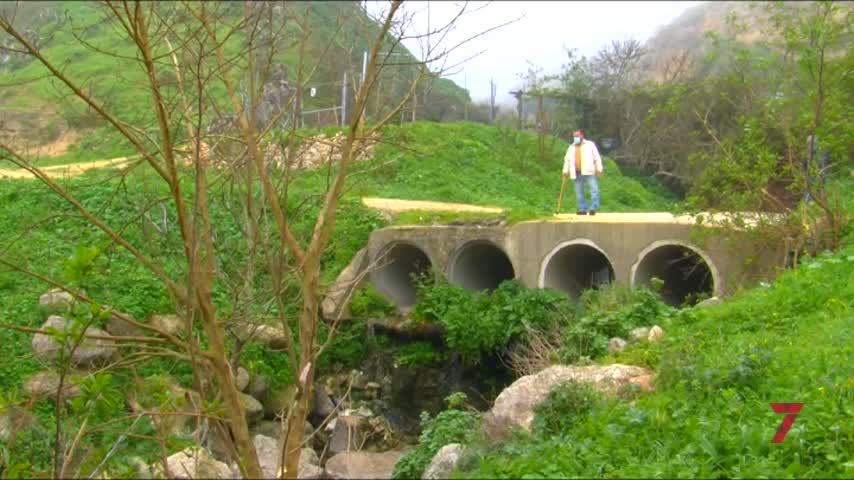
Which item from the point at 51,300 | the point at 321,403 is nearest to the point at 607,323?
the point at 321,403

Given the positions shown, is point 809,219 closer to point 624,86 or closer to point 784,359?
point 784,359

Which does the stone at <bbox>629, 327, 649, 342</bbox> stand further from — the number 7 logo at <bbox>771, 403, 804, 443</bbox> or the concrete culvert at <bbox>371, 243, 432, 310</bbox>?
the concrete culvert at <bbox>371, 243, 432, 310</bbox>

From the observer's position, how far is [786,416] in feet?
21.7

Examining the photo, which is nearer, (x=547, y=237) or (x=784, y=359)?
(x=784, y=359)

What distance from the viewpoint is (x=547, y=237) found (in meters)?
15.0

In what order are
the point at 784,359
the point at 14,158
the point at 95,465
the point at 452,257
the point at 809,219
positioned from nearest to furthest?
the point at 95,465, the point at 14,158, the point at 784,359, the point at 809,219, the point at 452,257

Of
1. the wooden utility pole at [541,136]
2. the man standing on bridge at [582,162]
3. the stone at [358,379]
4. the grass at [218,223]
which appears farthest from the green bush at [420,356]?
the wooden utility pole at [541,136]

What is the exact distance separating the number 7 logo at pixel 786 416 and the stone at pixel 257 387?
28.0ft

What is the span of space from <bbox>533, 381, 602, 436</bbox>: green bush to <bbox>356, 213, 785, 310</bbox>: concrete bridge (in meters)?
4.82

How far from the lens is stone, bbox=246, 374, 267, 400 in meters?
14.0

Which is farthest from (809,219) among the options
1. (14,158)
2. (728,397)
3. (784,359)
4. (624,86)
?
(624,86)

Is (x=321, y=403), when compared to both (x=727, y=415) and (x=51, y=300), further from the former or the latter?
(x=727, y=415)

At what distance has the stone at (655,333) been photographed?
33.3 feet

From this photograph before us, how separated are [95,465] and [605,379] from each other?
4584 mm
